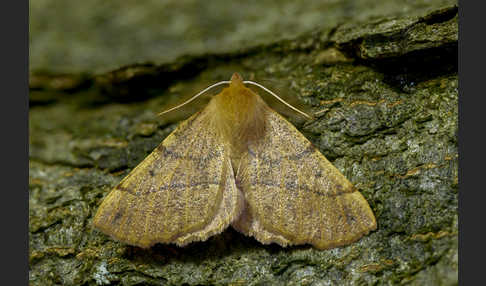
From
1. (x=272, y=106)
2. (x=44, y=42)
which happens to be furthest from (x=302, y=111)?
(x=44, y=42)

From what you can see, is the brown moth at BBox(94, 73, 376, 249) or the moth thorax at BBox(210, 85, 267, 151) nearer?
the brown moth at BBox(94, 73, 376, 249)

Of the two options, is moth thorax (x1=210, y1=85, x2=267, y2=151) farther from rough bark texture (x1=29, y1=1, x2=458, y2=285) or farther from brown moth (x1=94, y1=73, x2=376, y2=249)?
rough bark texture (x1=29, y1=1, x2=458, y2=285)

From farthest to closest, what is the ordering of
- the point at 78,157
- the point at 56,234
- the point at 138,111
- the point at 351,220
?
the point at 138,111 → the point at 78,157 → the point at 56,234 → the point at 351,220

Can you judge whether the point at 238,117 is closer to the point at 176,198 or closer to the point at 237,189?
the point at 237,189

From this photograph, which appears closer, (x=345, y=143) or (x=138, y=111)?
(x=345, y=143)

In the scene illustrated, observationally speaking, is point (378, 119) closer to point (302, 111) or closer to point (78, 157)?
point (302, 111)

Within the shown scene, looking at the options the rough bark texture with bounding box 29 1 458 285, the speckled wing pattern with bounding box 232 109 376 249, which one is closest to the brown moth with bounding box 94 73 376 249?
the speckled wing pattern with bounding box 232 109 376 249

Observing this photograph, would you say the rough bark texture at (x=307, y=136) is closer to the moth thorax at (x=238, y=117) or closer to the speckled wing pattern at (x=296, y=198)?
the speckled wing pattern at (x=296, y=198)

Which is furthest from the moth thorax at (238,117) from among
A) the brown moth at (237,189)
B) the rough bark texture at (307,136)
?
the rough bark texture at (307,136)
